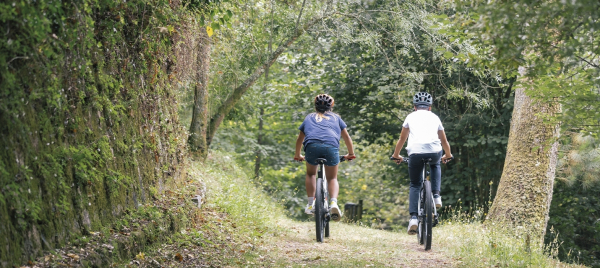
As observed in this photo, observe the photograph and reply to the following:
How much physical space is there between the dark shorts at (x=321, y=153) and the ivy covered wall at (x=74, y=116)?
2.17 m

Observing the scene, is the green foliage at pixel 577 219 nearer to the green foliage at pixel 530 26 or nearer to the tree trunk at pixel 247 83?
the tree trunk at pixel 247 83

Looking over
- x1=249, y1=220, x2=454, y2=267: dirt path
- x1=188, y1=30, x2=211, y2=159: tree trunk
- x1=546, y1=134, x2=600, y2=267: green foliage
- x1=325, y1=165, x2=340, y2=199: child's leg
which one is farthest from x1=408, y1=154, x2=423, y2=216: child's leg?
x1=546, y1=134, x2=600, y2=267: green foliage

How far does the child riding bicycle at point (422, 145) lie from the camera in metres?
7.58

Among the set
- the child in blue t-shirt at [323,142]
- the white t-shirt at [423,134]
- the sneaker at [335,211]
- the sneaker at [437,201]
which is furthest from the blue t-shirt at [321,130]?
the sneaker at [437,201]

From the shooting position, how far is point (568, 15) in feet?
11.5

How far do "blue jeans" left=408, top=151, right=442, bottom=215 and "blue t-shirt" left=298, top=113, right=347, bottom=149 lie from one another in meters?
1.15

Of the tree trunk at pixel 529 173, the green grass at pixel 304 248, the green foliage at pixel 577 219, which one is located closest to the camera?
the green grass at pixel 304 248

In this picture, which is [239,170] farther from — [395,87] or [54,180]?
[54,180]

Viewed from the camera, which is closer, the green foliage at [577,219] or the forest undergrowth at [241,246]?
the forest undergrowth at [241,246]

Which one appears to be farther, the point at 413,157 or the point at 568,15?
the point at 413,157

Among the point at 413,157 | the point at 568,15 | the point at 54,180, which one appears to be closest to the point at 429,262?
the point at 413,157

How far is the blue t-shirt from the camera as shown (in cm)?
797

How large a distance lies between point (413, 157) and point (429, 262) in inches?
63.1

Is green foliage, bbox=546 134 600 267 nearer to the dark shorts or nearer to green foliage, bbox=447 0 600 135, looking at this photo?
the dark shorts
